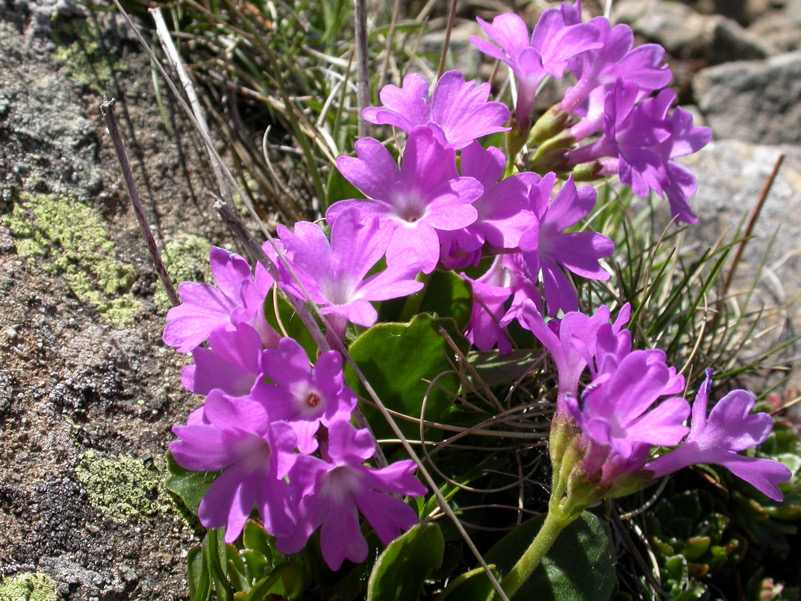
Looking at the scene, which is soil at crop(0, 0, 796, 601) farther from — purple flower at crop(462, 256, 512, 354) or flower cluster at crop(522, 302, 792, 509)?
flower cluster at crop(522, 302, 792, 509)

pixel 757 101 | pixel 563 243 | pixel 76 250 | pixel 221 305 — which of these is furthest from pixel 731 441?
pixel 757 101

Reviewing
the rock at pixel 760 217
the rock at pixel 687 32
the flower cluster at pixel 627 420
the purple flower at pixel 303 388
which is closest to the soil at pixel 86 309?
the purple flower at pixel 303 388

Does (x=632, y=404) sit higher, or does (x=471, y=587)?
Answer: (x=632, y=404)

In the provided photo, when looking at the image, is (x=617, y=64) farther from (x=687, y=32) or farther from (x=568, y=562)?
(x=687, y=32)

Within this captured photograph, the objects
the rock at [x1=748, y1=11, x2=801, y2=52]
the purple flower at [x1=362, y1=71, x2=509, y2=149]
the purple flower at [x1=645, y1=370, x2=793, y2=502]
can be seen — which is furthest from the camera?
the rock at [x1=748, y1=11, x2=801, y2=52]

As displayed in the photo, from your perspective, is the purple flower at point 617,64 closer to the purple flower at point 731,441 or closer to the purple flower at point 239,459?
the purple flower at point 731,441

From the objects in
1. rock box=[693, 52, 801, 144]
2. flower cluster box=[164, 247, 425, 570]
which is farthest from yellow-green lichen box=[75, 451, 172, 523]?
rock box=[693, 52, 801, 144]

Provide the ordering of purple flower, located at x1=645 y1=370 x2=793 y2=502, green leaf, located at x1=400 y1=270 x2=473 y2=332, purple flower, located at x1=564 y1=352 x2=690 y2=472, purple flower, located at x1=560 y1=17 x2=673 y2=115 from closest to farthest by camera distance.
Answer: purple flower, located at x1=564 y1=352 x2=690 y2=472 → purple flower, located at x1=645 y1=370 x2=793 y2=502 → green leaf, located at x1=400 y1=270 x2=473 y2=332 → purple flower, located at x1=560 y1=17 x2=673 y2=115

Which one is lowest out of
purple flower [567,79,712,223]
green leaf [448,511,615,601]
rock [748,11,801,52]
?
green leaf [448,511,615,601]
